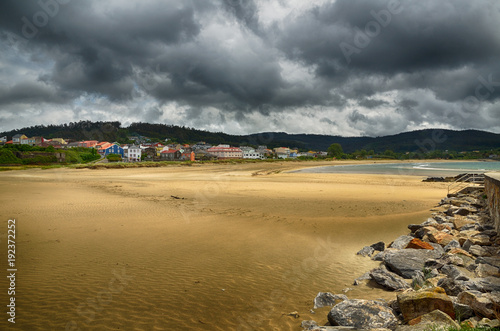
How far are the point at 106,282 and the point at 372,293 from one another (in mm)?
5504

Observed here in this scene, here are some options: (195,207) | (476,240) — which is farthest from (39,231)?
(476,240)

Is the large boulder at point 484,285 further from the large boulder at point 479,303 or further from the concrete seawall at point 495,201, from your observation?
the concrete seawall at point 495,201

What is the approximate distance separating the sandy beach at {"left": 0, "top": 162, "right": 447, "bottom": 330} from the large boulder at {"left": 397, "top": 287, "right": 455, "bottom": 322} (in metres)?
1.29

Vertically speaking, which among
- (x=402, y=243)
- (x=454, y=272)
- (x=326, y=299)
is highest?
(x=454, y=272)

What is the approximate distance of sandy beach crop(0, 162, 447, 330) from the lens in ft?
15.4

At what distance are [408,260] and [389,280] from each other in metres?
1.28

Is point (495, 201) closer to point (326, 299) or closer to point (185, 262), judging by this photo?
point (326, 299)

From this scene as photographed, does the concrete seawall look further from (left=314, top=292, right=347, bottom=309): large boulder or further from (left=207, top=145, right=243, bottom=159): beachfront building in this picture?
(left=207, top=145, right=243, bottom=159): beachfront building

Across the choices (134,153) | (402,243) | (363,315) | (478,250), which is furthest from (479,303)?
(134,153)

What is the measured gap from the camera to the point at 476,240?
7652 mm

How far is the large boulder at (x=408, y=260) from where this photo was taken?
6.30 m

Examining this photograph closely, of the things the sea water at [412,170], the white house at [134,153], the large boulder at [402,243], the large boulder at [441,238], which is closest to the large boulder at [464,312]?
the large boulder at [402,243]

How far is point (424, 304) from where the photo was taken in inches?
158

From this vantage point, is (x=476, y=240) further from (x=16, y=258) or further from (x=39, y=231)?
(x=39, y=231)
